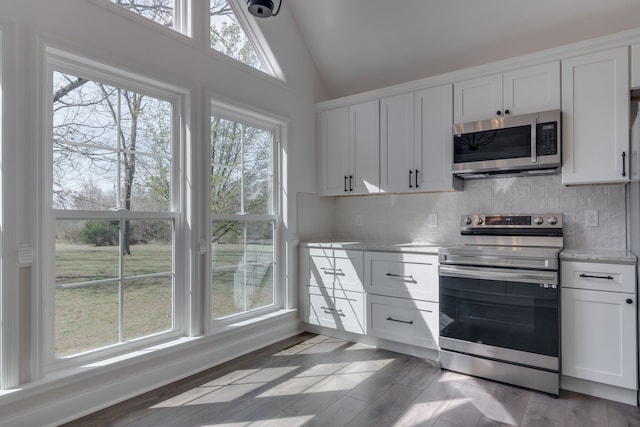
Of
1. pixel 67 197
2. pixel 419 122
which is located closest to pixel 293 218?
pixel 419 122

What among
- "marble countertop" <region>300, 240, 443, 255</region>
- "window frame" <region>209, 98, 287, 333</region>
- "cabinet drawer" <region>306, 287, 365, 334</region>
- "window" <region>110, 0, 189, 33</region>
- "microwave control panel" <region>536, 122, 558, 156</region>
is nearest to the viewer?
"window" <region>110, 0, 189, 33</region>

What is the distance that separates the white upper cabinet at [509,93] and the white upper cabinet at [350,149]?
794mm

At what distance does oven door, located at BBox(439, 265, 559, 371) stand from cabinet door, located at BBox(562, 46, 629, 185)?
2.68ft

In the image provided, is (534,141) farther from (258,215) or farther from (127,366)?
(127,366)

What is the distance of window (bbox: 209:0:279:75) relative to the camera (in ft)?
9.95

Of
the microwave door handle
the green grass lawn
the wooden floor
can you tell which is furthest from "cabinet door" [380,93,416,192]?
the green grass lawn

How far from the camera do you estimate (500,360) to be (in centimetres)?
254

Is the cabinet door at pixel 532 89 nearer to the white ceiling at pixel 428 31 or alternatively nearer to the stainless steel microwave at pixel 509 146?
the stainless steel microwave at pixel 509 146

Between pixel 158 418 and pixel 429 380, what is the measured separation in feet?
5.69

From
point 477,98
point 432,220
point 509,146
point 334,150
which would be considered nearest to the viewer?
point 509,146

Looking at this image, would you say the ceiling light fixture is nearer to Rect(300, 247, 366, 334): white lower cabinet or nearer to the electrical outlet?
Rect(300, 247, 366, 334): white lower cabinet

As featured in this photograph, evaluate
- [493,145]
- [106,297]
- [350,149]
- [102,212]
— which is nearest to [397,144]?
[350,149]

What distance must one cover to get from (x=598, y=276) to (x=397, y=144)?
1.80 metres

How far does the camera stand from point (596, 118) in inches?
100
